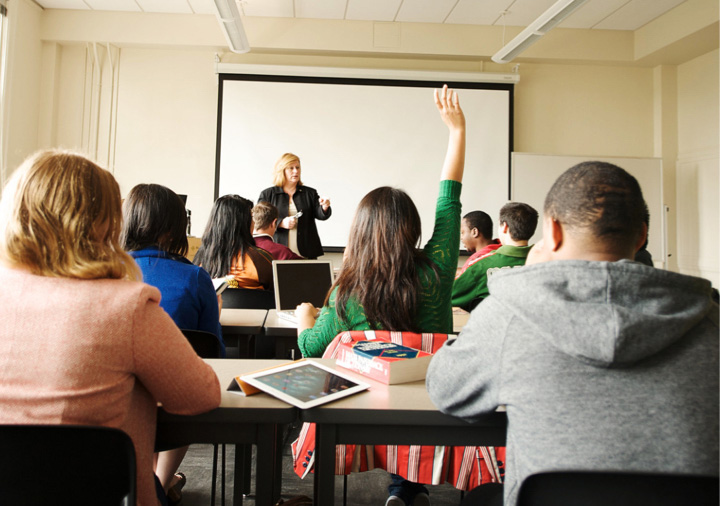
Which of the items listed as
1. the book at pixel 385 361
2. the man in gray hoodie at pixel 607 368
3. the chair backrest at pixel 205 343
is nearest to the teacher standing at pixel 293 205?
the chair backrest at pixel 205 343

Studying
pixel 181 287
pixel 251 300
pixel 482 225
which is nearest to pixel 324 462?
pixel 181 287

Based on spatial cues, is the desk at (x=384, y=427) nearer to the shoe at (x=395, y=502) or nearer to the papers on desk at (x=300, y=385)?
the papers on desk at (x=300, y=385)

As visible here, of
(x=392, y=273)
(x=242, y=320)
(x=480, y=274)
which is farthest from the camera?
(x=480, y=274)

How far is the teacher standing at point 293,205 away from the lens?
4.38m

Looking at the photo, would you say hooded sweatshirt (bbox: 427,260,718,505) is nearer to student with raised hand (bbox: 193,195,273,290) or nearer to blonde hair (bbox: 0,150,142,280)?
blonde hair (bbox: 0,150,142,280)

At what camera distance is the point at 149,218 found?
1619 mm

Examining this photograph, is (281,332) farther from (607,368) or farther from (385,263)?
(607,368)

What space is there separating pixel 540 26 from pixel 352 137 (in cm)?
210

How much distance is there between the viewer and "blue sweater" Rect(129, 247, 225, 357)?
162cm

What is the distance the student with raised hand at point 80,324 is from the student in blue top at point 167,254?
2.38ft

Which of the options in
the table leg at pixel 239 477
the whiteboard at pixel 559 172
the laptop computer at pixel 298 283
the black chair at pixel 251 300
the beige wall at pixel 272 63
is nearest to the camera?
the table leg at pixel 239 477

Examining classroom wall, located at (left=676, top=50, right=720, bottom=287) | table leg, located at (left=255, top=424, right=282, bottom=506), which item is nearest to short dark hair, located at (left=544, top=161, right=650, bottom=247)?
table leg, located at (left=255, top=424, right=282, bottom=506)

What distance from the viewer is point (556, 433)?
29.0 inches

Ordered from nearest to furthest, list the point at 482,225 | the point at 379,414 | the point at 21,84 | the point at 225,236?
the point at 379,414 < the point at 225,236 < the point at 482,225 < the point at 21,84
